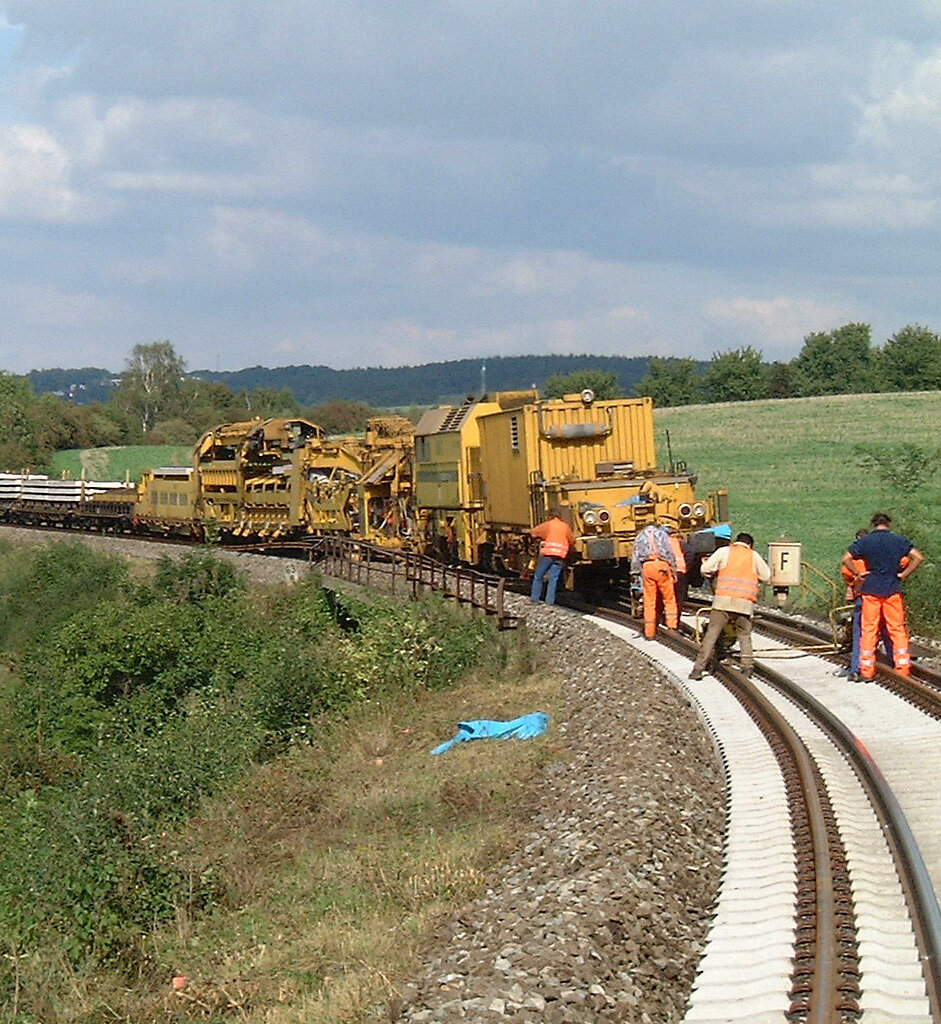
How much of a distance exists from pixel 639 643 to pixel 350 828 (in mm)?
6072

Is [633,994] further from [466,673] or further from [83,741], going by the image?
[83,741]

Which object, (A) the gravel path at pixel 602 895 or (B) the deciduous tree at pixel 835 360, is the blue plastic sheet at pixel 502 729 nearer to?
(A) the gravel path at pixel 602 895

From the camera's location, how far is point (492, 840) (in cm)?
1071

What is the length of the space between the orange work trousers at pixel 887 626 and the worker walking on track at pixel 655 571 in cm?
363

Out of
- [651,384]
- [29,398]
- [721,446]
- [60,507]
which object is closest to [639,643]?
[60,507]

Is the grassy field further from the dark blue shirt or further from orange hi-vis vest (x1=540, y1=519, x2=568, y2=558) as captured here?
the dark blue shirt

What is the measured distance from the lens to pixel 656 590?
1756 cm

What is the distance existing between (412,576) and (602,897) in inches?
618

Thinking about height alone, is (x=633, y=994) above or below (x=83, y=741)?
above

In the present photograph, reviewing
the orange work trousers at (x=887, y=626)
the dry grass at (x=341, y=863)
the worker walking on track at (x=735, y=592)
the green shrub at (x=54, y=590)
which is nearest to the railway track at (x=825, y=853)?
the orange work trousers at (x=887, y=626)

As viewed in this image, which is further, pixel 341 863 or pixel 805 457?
pixel 805 457

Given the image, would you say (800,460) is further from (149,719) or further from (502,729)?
(502,729)

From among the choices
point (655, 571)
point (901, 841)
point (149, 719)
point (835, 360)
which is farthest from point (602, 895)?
point (835, 360)

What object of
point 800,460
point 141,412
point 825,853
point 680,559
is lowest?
point 825,853
